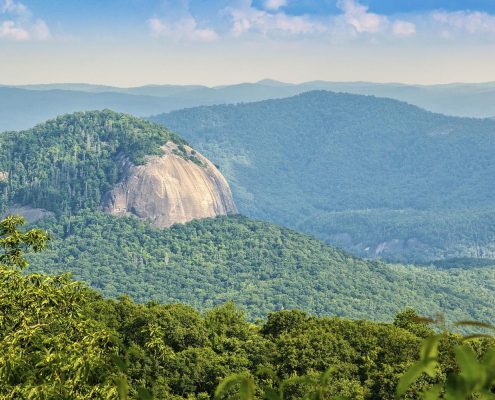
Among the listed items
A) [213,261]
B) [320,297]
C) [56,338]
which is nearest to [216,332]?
[56,338]

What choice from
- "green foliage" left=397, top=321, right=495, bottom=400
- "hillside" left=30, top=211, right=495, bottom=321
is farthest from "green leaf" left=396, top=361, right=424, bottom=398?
"hillside" left=30, top=211, right=495, bottom=321

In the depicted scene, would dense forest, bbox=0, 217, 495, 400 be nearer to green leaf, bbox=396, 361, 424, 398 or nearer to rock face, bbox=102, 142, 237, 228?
green leaf, bbox=396, 361, 424, 398

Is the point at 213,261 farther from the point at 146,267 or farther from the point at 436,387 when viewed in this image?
the point at 436,387

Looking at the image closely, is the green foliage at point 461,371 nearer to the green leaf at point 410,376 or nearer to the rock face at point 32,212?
the green leaf at point 410,376

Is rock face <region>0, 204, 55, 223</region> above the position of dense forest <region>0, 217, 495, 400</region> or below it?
below

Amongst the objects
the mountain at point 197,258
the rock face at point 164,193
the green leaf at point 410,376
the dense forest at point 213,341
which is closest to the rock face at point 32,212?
the mountain at point 197,258

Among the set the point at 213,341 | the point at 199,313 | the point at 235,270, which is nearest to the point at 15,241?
the point at 213,341

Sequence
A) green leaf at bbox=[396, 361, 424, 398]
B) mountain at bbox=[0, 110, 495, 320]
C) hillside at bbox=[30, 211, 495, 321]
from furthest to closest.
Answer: mountain at bbox=[0, 110, 495, 320] → hillside at bbox=[30, 211, 495, 321] → green leaf at bbox=[396, 361, 424, 398]
